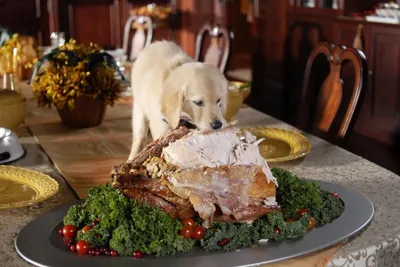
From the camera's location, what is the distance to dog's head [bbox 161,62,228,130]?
147 centimetres

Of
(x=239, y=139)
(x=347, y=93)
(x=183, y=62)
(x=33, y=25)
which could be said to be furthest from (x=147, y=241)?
(x=33, y=25)

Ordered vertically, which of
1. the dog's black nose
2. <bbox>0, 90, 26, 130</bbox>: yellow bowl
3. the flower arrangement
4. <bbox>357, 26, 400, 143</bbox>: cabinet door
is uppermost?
the flower arrangement

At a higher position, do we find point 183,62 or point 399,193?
point 183,62

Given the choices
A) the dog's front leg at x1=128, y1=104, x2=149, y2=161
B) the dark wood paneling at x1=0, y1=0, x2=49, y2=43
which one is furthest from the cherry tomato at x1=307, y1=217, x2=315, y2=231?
the dark wood paneling at x1=0, y1=0, x2=49, y2=43

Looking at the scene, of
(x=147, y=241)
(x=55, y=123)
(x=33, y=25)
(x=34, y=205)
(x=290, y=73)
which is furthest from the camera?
(x=33, y=25)

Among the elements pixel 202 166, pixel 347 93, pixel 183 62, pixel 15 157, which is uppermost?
pixel 183 62

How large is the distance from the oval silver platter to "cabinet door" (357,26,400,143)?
303cm

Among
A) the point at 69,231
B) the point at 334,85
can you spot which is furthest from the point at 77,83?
the point at 69,231

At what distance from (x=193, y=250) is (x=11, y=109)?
1.01 metres

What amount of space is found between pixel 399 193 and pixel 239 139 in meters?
0.44

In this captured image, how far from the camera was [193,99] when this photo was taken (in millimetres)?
1466

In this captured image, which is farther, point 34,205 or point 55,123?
point 55,123

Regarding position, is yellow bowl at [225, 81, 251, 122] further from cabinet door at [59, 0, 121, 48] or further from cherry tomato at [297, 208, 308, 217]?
cabinet door at [59, 0, 121, 48]

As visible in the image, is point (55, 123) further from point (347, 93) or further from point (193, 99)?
point (347, 93)
